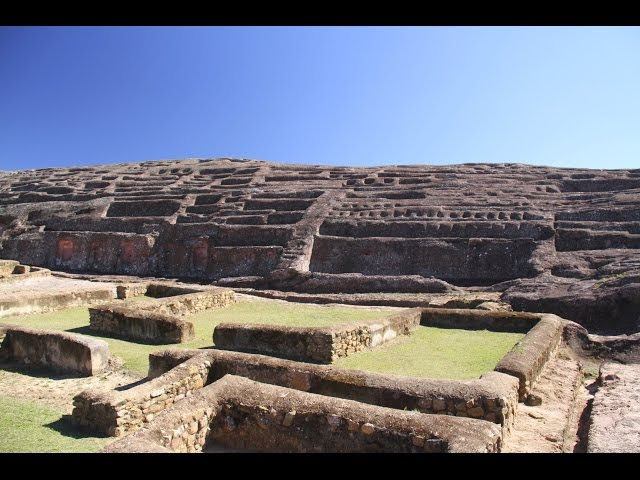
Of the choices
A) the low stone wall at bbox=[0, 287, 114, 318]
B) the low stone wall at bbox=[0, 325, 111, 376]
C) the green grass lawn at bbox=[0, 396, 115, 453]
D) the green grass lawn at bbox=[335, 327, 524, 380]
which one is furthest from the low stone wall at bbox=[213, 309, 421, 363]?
the low stone wall at bbox=[0, 287, 114, 318]

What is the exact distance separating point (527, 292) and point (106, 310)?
47.6 ft

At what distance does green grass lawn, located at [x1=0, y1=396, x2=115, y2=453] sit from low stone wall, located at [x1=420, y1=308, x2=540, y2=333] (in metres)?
10.3

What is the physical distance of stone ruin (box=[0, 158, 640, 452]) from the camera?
22.9 feet

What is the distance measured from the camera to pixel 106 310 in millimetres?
14203

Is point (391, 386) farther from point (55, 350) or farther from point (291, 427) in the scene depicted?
point (55, 350)

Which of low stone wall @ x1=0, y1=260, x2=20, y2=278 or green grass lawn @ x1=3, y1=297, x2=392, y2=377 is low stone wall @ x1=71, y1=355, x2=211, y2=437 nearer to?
green grass lawn @ x1=3, y1=297, x2=392, y2=377

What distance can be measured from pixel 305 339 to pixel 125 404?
4263mm

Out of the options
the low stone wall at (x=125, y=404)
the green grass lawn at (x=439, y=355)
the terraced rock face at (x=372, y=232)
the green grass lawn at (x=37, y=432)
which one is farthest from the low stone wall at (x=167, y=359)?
the terraced rock face at (x=372, y=232)

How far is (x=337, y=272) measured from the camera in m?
25.7

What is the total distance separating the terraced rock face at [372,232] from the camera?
21344mm

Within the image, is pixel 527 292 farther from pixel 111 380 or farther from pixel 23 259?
pixel 23 259

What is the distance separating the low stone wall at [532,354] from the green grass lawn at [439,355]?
1.85 feet

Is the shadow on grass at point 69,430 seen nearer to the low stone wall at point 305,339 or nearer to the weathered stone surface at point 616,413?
the low stone wall at point 305,339
